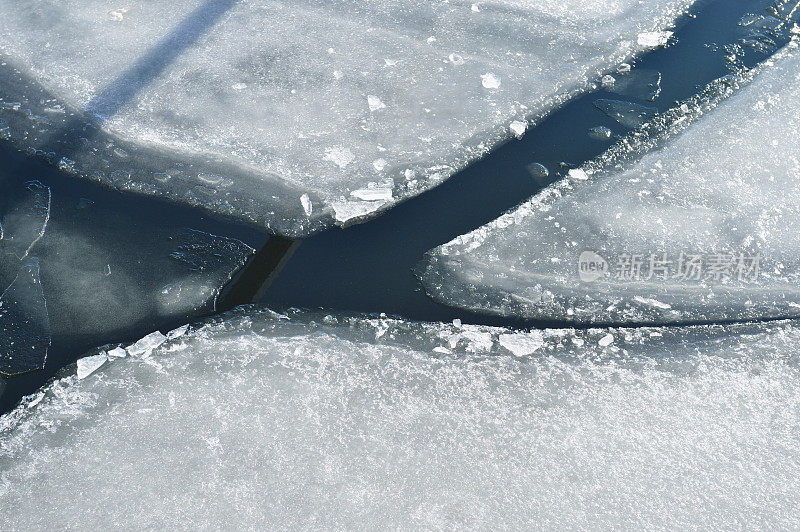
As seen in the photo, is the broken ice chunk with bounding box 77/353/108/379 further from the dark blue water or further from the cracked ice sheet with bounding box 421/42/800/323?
the cracked ice sheet with bounding box 421/42/800/323

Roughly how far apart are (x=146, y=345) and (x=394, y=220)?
3.98 feet

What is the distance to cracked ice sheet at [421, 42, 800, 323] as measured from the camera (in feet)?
8.66

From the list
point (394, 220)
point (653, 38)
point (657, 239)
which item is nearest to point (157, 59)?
point (394, 220)

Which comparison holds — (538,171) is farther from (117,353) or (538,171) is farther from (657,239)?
(117,353)

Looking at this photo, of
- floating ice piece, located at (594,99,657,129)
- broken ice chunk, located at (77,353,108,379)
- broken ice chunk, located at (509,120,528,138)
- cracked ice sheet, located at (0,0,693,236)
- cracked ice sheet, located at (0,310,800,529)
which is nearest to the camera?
cracked ice sheet, located at (0,310,800,529)

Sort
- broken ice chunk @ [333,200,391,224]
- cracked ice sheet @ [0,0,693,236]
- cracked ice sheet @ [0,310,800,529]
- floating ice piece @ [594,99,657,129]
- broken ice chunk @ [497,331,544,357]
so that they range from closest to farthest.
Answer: cracked ice sheet @ [0,310,800,529] → broken ice chunk @ [497,331,544,357] → broken ice chunk @ [333,200,391,224] → cracked ice sheet @ [0,0,693,236] → floating ice piece @ [594,99,657,129]

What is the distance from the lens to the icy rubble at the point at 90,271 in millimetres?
2473

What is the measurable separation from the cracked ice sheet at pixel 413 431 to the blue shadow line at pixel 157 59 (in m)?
1.79

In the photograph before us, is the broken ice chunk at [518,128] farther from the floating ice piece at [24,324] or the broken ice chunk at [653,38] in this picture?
the floating ice piece at [24,324]

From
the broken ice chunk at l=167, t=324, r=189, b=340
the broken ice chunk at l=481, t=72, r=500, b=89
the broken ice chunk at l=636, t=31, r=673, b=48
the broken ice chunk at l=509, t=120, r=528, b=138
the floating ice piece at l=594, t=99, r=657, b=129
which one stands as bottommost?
the broken ice chunk at l=167, t=324, r=189, b=340

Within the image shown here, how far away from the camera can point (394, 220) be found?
293cm

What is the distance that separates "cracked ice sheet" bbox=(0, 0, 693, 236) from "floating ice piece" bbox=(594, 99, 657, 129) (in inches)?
8.1

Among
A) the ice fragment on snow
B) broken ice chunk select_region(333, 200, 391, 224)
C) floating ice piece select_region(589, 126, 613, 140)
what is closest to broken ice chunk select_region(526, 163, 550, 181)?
floating ice piece select_region(589, 126, 613, 140)

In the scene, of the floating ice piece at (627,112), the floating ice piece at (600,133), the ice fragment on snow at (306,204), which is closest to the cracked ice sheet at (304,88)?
the ice fragment on snow at (306,204)
